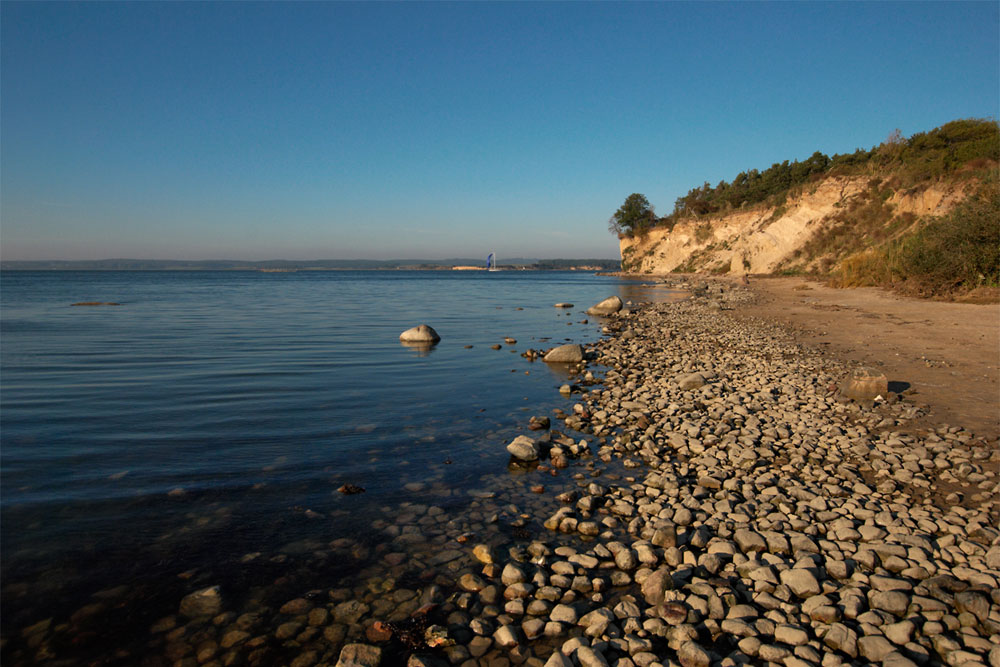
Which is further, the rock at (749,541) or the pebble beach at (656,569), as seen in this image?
the rock at (749,541)

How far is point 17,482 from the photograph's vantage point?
20.5 feet

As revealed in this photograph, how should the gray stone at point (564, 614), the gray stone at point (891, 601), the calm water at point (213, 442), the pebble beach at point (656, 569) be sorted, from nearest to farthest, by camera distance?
the pebble beach at point (656, 569), the gray stone at point (891, 601), the gray stone at point (564, 614), the calm water at point (213, 442)

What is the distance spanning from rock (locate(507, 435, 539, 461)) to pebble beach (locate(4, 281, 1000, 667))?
1.9 inches

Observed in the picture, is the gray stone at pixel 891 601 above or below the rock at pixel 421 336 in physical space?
above

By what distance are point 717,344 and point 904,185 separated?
37.4 m

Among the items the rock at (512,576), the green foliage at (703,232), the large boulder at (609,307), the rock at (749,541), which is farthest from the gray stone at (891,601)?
the green foliage at (703,232)

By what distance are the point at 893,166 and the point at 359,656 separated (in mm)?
58944

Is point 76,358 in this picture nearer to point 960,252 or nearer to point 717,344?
point 717,344

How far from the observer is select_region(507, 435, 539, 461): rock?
6.94m

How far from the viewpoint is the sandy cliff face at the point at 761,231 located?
3938cm

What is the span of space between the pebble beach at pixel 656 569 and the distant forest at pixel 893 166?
36457mm

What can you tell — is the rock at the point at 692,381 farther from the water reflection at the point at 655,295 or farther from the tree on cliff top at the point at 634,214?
the tree on cliff top at the point at 634,214

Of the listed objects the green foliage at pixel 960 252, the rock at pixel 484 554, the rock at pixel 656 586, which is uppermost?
the green foliage at pixel 960 252

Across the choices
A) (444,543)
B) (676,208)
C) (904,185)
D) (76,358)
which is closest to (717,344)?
(444,543)
